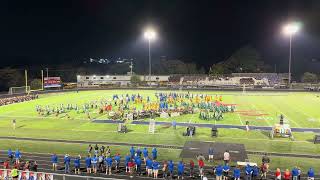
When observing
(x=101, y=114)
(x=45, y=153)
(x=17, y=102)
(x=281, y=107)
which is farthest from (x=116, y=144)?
(x=17, y=102)

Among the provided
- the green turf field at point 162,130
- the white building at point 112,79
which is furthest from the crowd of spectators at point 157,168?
the white building at point 112,79

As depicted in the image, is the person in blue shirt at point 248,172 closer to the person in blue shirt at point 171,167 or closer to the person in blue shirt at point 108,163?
the person in blue shirt at point 171,167

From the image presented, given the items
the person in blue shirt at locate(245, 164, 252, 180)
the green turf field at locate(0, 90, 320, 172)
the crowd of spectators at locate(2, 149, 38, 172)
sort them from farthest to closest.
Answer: the green turf field at locate(0, 90, 320, 172) < the crowd of spectators at locate(2, 149, 38, 172) < the person in blue shirt at locate(245, 164, 252, 180)

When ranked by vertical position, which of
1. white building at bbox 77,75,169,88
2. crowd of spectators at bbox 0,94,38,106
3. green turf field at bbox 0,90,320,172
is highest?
white building at bbox 77,75,169,88

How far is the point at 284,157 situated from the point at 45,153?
→ 733 inches

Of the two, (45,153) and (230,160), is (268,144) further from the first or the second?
(45,153)

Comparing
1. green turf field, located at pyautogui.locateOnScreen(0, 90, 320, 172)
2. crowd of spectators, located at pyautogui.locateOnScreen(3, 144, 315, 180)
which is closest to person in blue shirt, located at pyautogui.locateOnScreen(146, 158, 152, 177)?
crowd of spectators, located at pyautogui.locateOnScreen(3, 144, 315, 180)

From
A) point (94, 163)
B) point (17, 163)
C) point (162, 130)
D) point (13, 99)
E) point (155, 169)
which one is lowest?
point (17, 163)

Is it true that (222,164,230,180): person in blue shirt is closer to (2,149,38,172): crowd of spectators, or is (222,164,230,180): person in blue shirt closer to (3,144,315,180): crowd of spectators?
(3,144,315,180): crowd of spectators

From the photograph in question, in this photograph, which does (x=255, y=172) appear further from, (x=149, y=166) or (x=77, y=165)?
(x=77, y=165)

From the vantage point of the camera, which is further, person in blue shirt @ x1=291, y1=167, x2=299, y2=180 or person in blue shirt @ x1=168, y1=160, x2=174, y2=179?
person in blue shirt @ x1=168, y1=160, x2=174, y2=179

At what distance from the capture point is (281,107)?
170 ft

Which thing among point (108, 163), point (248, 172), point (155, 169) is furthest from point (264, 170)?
point (108, 163)

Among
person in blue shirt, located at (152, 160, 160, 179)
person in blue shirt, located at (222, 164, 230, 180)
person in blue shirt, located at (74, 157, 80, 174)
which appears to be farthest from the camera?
person in blue shirt, located at (74, 157, 80, 174)
